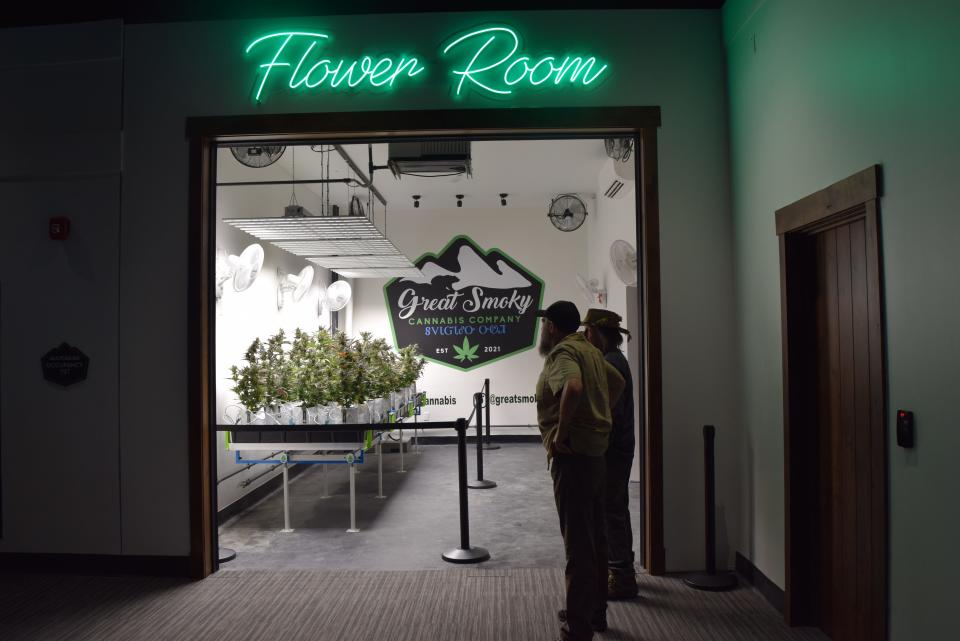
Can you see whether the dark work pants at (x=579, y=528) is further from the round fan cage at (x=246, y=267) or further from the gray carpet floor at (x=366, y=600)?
the round fan cage at (x=246, y=267)

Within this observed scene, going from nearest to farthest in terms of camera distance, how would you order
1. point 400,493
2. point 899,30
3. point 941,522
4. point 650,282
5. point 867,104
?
point 941,522
point 899,30
point 867,104
point 650,282
point 400,493

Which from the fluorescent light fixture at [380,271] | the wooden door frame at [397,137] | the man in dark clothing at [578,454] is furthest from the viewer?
the fluorescent light fixture at [380,271]

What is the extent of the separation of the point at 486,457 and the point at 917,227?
7.53 m

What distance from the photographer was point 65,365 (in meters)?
4.30

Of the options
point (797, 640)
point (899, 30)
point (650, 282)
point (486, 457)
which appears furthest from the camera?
point (486, 457)

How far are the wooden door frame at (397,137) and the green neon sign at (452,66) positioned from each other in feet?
0.60

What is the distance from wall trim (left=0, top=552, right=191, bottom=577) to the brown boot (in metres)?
2.67

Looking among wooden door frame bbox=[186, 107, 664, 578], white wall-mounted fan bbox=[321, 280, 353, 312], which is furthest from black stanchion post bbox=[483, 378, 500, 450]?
wooden door frame bbox=[186, 107, 664, 578]

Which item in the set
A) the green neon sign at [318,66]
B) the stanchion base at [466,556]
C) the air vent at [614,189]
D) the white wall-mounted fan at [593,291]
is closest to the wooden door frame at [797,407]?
the stanchion base at [466,556]

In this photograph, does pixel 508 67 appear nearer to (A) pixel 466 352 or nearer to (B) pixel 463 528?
(B) pixel 463 528

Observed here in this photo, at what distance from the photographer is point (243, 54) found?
4.25 m

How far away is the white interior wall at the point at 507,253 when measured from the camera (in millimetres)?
10930

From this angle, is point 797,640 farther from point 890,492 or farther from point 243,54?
point 243,54

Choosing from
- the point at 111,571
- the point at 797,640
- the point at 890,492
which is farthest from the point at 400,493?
the point at 890,492
